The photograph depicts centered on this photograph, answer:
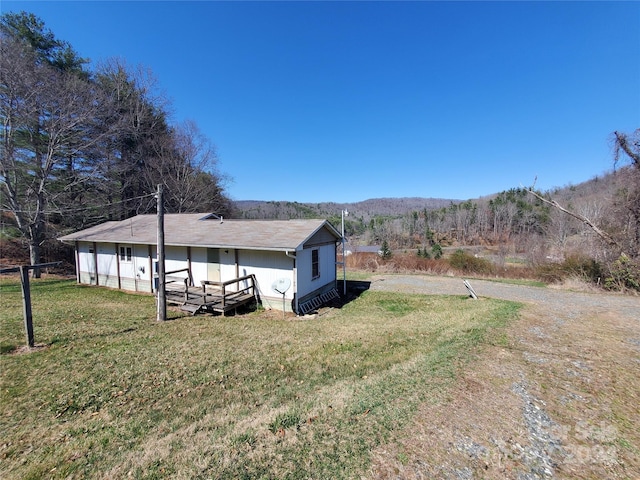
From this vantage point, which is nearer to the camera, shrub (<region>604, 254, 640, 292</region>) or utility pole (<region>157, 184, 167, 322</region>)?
utility pole (<region>157, 184, 167, 322</region>)

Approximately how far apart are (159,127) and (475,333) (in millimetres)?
29839

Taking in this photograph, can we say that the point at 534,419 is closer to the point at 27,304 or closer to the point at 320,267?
the point at 320,267

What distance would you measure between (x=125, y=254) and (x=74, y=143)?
9888 millimetres

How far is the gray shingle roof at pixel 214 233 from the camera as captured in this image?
981cm

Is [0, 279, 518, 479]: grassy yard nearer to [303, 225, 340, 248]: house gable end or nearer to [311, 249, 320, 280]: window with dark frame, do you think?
[311, 249, 320, 280]: window with dark frame

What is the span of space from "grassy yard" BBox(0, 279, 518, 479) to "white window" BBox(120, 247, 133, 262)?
475 centimetres

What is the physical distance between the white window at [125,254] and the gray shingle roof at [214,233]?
57 centimetres

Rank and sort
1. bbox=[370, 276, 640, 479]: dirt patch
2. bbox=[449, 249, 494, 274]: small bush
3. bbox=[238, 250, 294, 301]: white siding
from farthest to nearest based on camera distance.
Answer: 1. bbox=[449, 249, 494, 274]: small bush
2. bbox=[238, 250, 294, 301]: white siding
3. bbox=[370, 276, 640, 479]: dirt patch

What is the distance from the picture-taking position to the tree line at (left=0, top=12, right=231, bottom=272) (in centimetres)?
1416

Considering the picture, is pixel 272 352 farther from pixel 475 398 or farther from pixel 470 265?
pixel 470 265

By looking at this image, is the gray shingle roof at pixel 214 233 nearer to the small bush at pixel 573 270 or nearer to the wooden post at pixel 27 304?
the wooden post at pixel 27 304

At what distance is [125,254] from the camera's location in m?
12.9

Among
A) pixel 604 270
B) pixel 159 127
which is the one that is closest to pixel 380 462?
pixel 604 270

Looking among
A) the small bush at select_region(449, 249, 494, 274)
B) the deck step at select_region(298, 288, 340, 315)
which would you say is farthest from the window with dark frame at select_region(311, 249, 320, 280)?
the small bush at select_region(449, 249, 494, 274)
